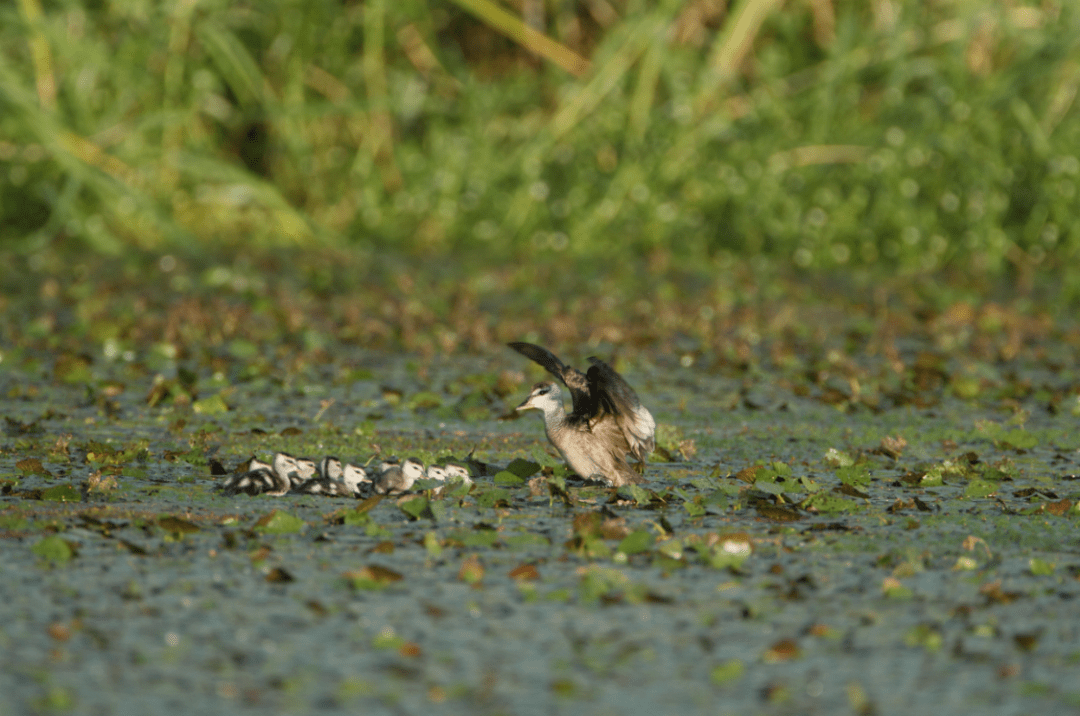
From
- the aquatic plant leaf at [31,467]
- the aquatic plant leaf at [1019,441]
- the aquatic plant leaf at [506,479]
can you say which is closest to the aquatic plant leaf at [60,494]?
the aquatic plant leaf at [31,467]

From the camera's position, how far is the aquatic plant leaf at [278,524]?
4.57 metres

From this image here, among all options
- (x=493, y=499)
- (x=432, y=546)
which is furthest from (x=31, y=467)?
(x=432, y=546)

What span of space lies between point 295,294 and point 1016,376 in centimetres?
409

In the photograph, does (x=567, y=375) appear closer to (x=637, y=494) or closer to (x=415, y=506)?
(x=637, y=494)

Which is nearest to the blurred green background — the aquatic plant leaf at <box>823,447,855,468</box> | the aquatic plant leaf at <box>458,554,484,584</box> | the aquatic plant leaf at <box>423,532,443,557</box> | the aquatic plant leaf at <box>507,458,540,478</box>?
the aquatic plant leaf at <box>823,447,855,468</box>

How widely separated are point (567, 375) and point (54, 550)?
1.84 m

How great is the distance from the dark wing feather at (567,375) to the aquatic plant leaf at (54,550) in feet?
5.56

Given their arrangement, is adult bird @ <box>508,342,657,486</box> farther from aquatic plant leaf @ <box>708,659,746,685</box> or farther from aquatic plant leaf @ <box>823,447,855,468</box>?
aquatic plant leaf @ <box>708,659,746,685</box>

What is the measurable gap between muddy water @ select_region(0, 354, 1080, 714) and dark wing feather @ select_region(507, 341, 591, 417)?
27 centimetres

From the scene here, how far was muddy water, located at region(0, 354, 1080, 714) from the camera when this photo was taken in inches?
134

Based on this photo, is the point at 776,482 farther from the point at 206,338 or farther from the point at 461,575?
the point at 206,338

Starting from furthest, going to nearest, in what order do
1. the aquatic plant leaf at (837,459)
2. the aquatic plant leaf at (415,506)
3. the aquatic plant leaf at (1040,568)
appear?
the aquatic plant leaf at (837,459) → the aquatic plant leaf at (415,506) → the aquatic plant leaf at (1040,568)

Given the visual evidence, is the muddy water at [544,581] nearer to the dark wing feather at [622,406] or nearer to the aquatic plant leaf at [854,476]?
the aquatic plant leaf at [854,476]

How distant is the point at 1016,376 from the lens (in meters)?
7.92
